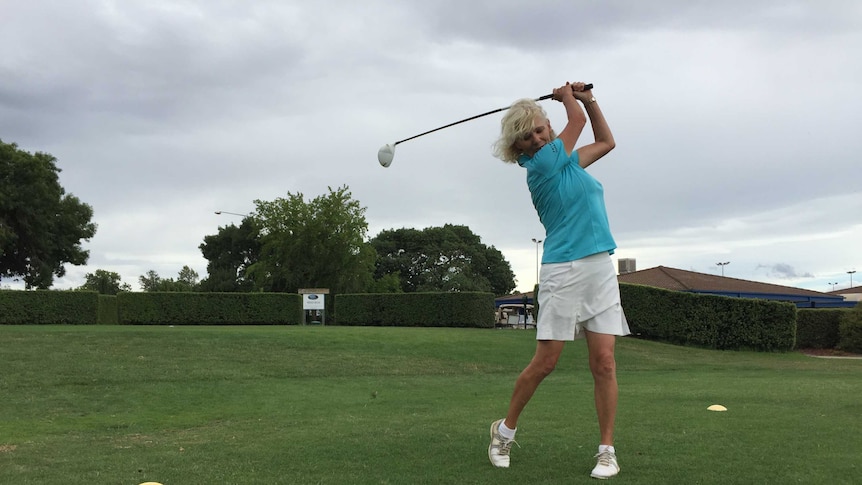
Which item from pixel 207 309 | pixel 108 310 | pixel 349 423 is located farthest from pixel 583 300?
pixel 108 310

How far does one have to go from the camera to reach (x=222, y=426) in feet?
21.6

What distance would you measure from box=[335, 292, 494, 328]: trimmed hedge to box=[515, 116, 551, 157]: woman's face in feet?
87.2

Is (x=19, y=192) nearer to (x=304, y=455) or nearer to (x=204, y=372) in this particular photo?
(x=204, y=372)

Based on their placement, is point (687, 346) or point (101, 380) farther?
point (687, 346)

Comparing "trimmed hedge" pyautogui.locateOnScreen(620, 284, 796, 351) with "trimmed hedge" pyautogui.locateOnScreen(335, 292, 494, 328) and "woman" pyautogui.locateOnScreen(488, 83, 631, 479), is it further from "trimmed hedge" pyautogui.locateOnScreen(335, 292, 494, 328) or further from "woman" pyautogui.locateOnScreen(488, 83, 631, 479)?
"woman" pyautogui.locateOnScreen(488, 83, 631, 479)

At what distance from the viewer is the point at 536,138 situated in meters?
3.95

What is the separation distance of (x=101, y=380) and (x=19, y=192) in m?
Answer: 39.1

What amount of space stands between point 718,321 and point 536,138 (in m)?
19.9

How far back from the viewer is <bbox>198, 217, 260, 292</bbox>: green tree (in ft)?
233

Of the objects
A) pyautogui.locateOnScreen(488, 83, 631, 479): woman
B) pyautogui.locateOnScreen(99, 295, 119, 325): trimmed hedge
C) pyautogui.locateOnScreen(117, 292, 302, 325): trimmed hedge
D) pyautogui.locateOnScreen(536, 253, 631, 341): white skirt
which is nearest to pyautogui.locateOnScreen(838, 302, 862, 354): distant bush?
pyautogui.locateOnScreen(117, 292, 302, 325): trimmed hedge

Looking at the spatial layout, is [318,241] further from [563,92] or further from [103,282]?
[103,282]

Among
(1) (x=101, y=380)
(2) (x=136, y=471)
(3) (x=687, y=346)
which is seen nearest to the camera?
(2) (x=136, y=471)

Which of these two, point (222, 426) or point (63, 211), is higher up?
point (63, 211)

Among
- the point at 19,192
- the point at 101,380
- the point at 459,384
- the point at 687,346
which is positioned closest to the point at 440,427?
the point at 459,384
